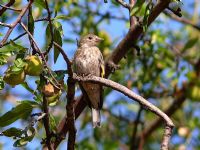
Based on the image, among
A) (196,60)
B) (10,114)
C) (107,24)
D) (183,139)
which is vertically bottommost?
(183,139)

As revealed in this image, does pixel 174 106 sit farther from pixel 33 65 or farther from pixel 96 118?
pixel 33 65

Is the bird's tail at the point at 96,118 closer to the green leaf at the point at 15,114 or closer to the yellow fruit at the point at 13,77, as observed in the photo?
the green leaf at the point at 15,114

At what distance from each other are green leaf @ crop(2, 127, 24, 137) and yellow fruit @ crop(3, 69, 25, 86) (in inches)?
14.8

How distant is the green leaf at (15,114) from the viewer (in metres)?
3.23

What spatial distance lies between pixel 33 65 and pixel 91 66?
2.90 meters

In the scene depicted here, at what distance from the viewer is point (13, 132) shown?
10.0 ft

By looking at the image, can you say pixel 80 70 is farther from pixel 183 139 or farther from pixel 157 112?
pixel 157 112

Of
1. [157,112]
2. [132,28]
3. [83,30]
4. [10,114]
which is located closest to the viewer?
[157,112]

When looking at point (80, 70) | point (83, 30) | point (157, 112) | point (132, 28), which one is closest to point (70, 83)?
point (157, 112)

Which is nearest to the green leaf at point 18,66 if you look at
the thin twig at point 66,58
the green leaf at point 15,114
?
the thin twig at point 66,58

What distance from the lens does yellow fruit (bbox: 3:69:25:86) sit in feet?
8.93

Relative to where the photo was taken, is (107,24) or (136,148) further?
(107,24)

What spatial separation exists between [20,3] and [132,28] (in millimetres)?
2039

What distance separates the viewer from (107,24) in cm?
636
